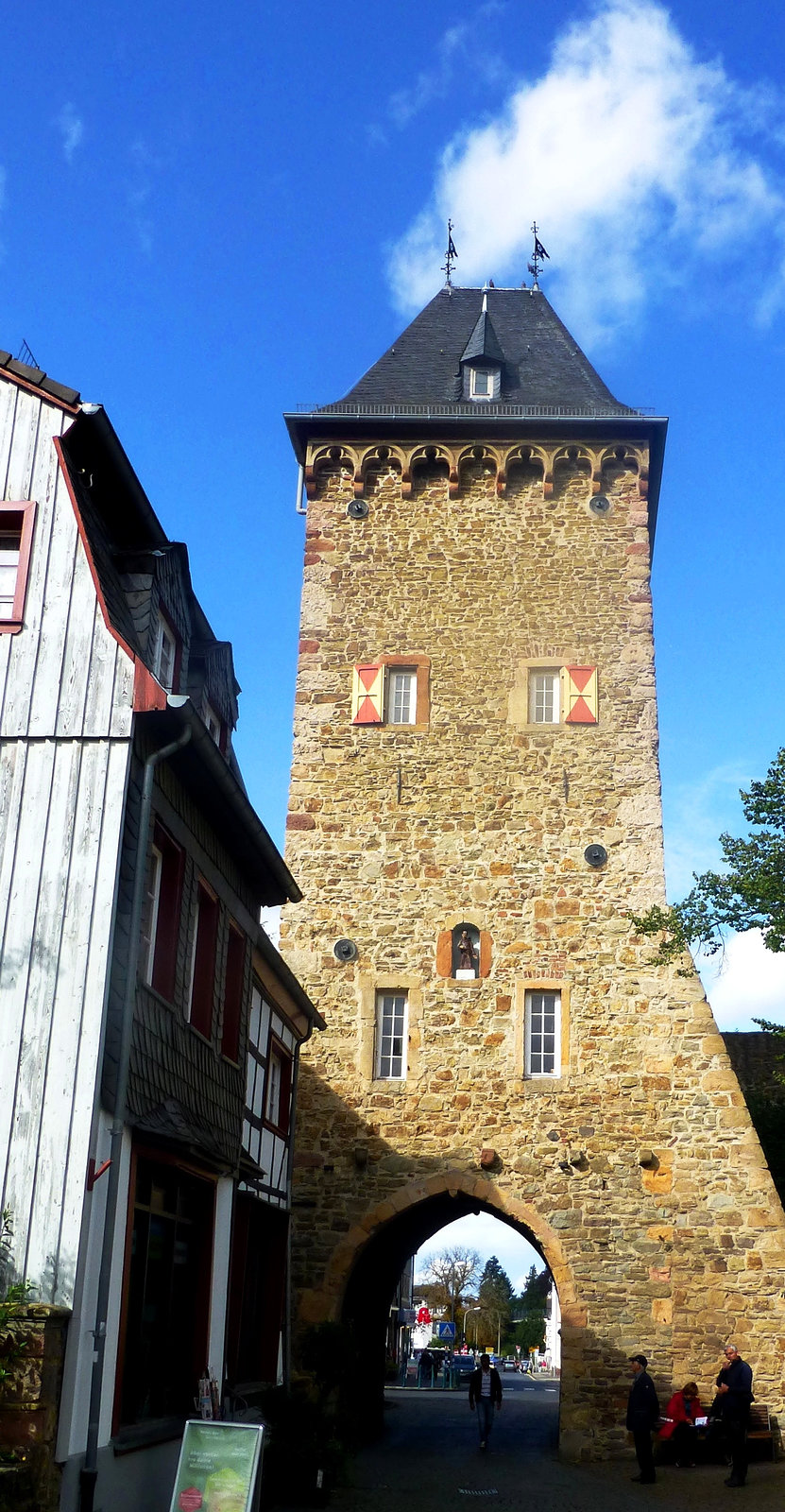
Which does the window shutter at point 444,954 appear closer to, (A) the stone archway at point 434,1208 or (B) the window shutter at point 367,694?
(A) the stone archway at point 434,1208

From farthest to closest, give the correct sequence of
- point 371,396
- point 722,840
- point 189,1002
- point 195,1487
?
point 371,396, point 722,840, point 189,1002, point 195,1487

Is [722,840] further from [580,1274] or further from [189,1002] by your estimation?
[189,1002]

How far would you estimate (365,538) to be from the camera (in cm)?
2073

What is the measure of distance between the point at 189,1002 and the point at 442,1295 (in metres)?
59.0

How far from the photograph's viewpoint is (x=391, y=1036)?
1820 cm

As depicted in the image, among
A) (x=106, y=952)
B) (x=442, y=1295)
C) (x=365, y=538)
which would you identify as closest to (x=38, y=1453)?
(x=106, y=952)

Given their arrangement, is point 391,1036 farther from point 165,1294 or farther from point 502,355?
point 502,355

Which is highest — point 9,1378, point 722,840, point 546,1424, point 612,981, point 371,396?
point 371,396

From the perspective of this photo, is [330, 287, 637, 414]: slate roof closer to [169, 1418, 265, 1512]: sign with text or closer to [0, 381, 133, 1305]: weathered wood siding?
[0, 381, 133, 1305]: weathered wood siding

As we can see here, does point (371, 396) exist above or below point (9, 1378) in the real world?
above

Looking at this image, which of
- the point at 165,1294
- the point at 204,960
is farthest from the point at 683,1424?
the point at 204,960

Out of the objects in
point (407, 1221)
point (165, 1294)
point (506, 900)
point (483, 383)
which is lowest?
point (165, 1294)

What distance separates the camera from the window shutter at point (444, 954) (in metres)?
18.3

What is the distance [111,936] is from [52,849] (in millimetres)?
681
